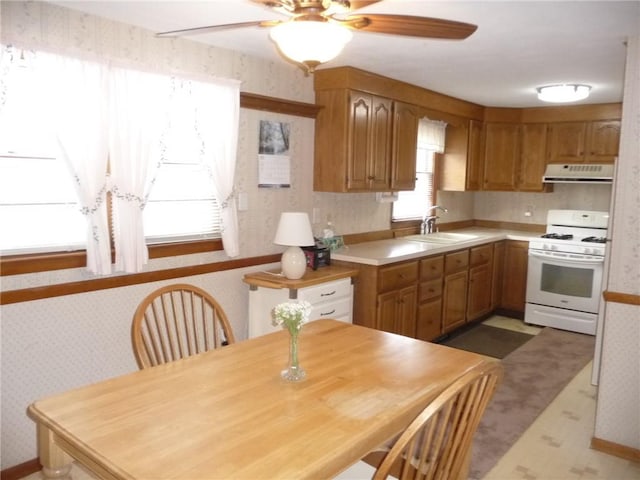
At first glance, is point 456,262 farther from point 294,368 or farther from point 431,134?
point 294,368

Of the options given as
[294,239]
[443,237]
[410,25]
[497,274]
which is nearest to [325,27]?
[410,25]

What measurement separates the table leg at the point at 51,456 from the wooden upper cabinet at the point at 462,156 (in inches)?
186

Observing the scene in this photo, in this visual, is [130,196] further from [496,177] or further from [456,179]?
[496,177]

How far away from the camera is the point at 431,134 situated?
16.6 ft

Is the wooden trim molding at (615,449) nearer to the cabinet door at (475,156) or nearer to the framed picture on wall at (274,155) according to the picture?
the framed picture on wall at (274,155)

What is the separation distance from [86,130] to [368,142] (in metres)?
2.13

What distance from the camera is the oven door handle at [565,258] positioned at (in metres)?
4.83

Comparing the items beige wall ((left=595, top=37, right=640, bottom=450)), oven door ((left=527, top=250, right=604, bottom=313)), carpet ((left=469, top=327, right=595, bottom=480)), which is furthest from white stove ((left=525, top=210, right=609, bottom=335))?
beige wall ((left=595, top=37, right=640, bottom=450))

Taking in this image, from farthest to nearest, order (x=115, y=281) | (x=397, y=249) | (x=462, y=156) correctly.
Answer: (x=462, y=156), (x=397, y=249), (x=115, y=281)

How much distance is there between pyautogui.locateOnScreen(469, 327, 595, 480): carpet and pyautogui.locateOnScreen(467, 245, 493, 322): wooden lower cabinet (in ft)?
1.92

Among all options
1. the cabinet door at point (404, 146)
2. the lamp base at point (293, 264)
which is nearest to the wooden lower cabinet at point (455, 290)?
the cabinet door at point (404, 146)

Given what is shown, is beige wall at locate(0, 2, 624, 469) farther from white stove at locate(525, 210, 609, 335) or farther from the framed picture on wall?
white stove at locate(525, 210, 609, 335)

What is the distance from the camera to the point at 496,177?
18.8ft

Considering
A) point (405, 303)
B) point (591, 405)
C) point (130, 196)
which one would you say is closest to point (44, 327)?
point (130, 196)
